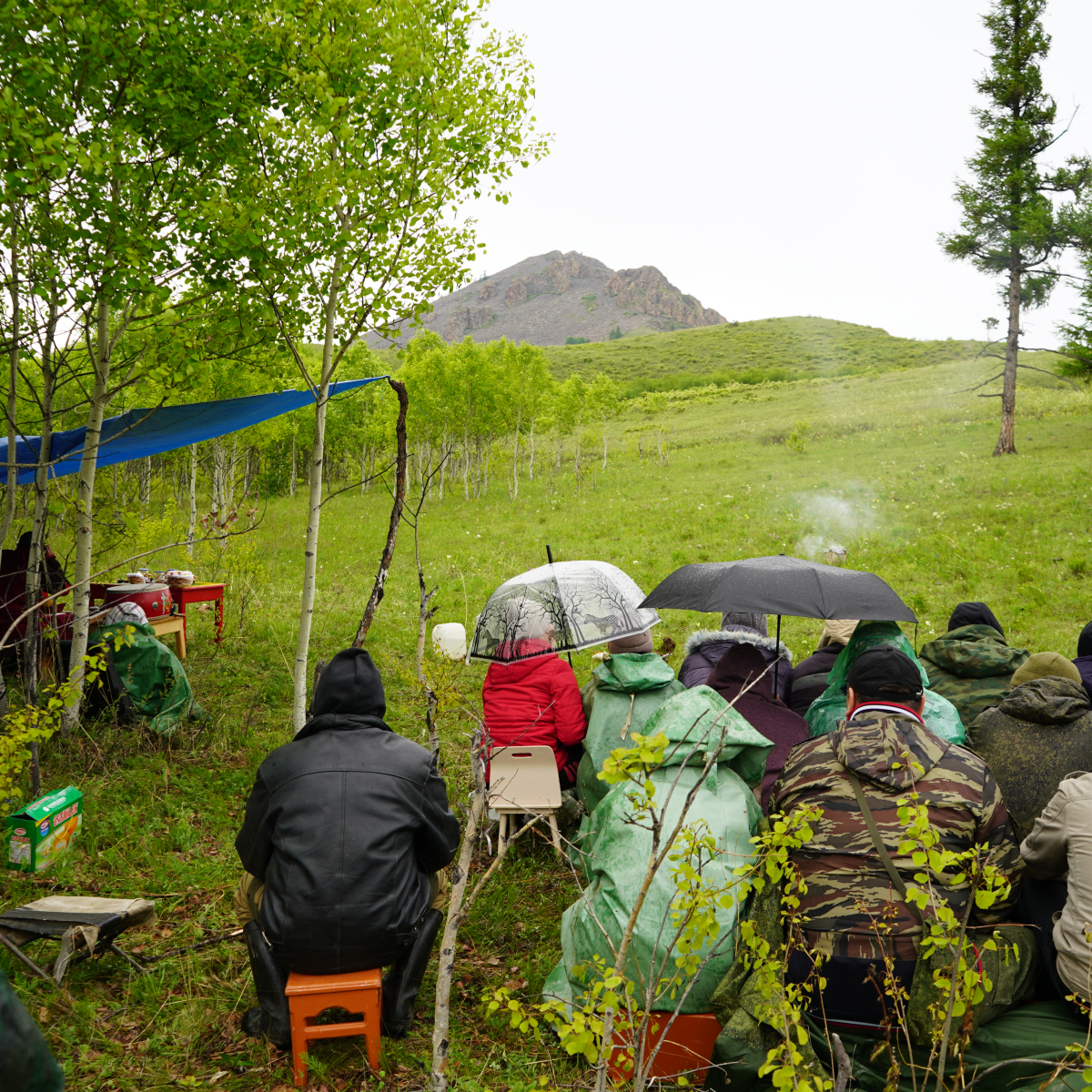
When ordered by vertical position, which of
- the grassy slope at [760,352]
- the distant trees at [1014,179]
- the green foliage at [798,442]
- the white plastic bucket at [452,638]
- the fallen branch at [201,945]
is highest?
the grassy slope at [760,352]

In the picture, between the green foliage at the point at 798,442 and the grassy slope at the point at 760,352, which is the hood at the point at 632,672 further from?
the grassy slope at the point at 760,352

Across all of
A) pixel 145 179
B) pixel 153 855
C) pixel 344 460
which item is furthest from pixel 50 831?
pixel 344 460

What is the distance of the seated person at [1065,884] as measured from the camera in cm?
286

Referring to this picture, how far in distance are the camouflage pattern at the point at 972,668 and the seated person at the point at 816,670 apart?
26.7 inches

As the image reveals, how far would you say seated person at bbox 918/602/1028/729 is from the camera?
5383mm

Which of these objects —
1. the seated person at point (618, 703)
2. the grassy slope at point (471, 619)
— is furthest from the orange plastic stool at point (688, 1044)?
the seated person at point (618, 703)

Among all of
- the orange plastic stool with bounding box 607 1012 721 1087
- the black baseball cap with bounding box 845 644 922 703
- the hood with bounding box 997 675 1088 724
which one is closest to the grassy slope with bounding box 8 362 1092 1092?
the orange plastic stool with bounding box 607 1012 721 1087

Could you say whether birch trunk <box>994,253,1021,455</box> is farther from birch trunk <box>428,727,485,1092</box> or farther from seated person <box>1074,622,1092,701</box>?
birch trunk <box>428,727,485,1092</box>

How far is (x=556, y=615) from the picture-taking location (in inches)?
217

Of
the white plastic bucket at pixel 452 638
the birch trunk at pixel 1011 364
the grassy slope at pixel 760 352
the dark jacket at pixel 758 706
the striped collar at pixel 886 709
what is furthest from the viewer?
the grassy slope at pixel 760 352

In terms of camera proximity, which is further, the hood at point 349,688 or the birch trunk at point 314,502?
the birch trunk at point 314,502

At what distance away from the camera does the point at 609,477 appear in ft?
103

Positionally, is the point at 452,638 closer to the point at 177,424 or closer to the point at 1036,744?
the point at 177,424

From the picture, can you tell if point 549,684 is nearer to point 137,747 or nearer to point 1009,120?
point 137,747
